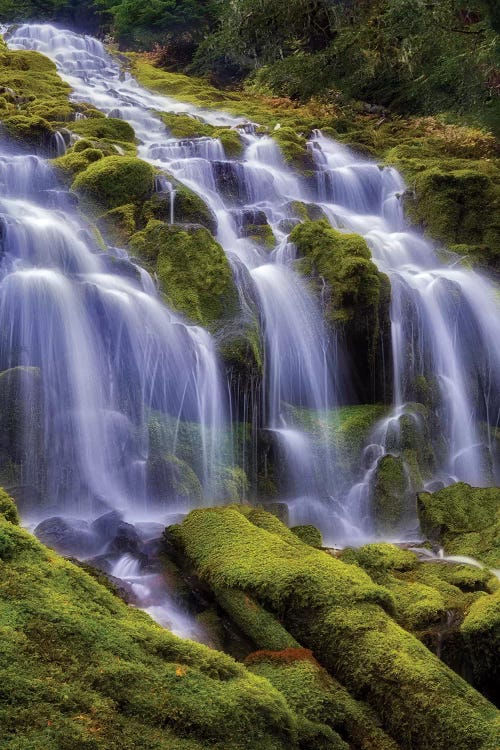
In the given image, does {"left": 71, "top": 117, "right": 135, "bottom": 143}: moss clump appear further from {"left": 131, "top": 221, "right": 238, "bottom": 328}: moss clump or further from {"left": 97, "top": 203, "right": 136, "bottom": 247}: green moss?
{"left": 131, "top": 221, "right": 238, "bottom": 328}: moss clump

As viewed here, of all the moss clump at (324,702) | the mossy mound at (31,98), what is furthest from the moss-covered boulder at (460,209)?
the moss clump at (324,702)

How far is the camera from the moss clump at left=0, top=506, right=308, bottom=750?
261cm

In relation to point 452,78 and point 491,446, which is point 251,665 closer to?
point 491,446

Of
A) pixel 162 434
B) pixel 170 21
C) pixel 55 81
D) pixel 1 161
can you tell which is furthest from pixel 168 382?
pixel 170 21

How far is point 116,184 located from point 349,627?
1065 centimetres

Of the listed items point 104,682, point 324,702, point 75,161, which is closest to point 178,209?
point 75,161

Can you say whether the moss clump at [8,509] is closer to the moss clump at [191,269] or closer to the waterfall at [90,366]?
the waterfall at [90,366]

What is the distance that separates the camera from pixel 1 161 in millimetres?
13672

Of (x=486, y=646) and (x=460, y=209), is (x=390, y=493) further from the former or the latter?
(x=460, y=209)

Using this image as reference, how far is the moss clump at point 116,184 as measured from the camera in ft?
41.6

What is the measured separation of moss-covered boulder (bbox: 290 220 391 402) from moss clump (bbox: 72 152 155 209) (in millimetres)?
4110

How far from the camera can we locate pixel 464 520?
7.54m

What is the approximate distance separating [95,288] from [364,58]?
9.68m

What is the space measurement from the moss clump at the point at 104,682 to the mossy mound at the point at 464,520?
4097 millimetres
